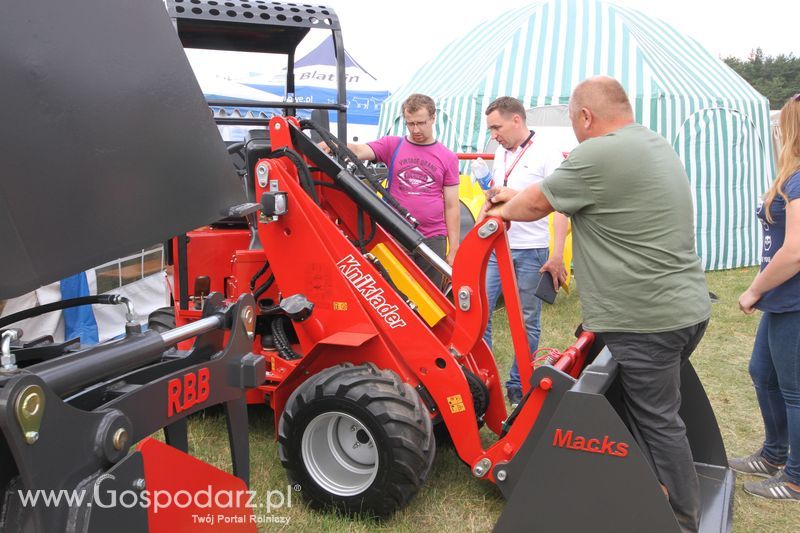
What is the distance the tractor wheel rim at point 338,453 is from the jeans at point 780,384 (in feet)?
6.93

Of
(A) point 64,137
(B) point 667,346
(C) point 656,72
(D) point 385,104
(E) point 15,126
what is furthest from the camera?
(D) point 385,104

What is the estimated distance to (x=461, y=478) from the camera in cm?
372

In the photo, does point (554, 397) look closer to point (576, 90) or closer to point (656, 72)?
point (576, 90)

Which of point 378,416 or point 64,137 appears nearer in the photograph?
point 64,137

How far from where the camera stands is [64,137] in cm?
134

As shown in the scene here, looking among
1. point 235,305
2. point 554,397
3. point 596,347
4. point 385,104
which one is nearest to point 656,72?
point 385,104

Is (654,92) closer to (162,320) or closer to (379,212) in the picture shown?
(379,212)

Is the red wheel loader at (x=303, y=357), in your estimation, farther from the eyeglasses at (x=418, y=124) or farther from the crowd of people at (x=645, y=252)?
the eyeglasses at (x=418, y=124)

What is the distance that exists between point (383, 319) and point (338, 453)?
0.72 meters

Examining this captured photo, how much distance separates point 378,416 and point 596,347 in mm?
1242

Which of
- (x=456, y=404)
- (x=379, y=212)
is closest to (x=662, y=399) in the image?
(x=456, y=404)

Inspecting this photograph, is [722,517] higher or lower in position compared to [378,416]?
lower

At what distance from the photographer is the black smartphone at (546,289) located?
3338mm
